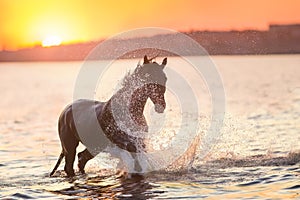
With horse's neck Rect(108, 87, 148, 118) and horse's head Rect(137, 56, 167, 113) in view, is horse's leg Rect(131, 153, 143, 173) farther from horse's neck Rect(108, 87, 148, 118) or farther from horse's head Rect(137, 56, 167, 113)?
horse's head Rect(137, 56, 167, 113)

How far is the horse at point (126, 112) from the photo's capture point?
9633 mm

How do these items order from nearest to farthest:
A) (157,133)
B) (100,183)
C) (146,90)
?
(146,90)
(100,183)
(157,133)

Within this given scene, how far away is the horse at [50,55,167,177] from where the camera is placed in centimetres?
963

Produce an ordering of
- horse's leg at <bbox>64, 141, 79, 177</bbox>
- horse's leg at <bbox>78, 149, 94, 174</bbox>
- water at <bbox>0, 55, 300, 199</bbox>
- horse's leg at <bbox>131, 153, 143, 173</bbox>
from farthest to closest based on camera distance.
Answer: horse's leg at <bbox>78, 149, 94, 174</bbox> < horse's leg at <bbox>64, 141, 79, 177</bbox> < horse's leg at <bbox>131, 153, 143, 173</bbox> < water at <bbox>0, 55, 300, 199</bbox>

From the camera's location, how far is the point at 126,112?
9.91m

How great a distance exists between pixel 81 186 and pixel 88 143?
0.92 m

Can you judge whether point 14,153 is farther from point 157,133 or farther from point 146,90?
point 146,90

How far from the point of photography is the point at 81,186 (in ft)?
33.0

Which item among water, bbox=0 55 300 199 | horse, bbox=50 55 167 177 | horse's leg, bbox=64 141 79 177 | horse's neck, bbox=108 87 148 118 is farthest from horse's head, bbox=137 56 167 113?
horse's leg, bbox=64 141 79 177

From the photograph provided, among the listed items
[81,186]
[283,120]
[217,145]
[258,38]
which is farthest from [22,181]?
[283,120]

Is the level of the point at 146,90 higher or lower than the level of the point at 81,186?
higher

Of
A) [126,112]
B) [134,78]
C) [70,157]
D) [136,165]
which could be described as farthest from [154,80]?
[70,157]

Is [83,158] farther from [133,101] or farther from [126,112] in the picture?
[133,101]

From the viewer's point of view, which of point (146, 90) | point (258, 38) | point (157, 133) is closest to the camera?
point (146, 90)
